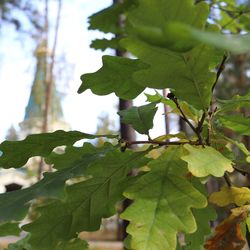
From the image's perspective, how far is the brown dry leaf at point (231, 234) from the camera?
0.58 meters

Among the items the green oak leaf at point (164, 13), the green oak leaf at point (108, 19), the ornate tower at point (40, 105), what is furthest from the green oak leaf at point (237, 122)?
the ornate tower at point (40, 105)

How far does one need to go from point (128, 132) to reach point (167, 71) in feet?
2.46

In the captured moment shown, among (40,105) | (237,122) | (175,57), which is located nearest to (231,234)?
(237,122)

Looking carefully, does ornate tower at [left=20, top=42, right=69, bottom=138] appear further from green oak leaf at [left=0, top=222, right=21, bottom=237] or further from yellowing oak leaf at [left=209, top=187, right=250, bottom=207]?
yellowing oak leaf at [left=209, top=187, right=250, bottom=207]

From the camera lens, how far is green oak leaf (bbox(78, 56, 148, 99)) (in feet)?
1.96

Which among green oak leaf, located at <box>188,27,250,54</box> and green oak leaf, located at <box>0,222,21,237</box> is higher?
green oak leaf, located at <box>188,27,250,54</box>

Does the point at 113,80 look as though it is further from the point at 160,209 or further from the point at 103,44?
the point at 103,44

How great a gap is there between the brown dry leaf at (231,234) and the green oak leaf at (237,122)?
0.40 ft

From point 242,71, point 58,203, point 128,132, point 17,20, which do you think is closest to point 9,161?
point 58,203

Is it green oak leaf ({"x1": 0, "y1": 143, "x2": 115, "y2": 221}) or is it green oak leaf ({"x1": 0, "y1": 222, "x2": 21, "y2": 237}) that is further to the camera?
→ green oak leaf ({"x1": 0, "y1": 222, "x2": 21, "y2": 237})

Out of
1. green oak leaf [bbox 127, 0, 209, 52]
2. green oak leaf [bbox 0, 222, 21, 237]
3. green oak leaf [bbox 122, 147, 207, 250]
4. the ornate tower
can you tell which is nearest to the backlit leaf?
green oak leaf [bbox 127, 0, 209, 52]

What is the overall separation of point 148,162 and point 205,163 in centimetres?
13

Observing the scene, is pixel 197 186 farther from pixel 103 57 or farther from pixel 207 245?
pixel 103 57

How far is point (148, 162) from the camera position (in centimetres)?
62
